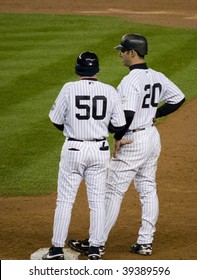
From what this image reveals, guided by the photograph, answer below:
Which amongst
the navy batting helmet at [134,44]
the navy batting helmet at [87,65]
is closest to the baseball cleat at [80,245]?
the navy batting helmet at [87,65]

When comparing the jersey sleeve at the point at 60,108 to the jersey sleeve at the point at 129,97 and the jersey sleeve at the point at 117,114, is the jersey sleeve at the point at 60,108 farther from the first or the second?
the jersey sleeve at the point at 129,97

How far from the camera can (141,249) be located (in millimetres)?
10039

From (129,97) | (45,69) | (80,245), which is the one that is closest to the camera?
(129,97)

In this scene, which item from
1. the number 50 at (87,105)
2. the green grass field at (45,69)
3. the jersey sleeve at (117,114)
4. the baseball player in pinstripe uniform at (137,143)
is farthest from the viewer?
the green grass field at (45,69)

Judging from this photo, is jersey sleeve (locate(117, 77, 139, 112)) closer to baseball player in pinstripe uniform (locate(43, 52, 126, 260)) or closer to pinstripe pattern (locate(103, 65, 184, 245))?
pinstripe pattern (locate(103, 65, 184, 245))

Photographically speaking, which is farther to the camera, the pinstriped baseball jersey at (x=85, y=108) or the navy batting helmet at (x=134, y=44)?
the navy batting helmet at (x=134, y=44)

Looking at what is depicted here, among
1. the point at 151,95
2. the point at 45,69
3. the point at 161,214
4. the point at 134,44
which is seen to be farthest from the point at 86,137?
the point at 45,69

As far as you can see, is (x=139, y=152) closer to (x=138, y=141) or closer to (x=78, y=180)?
(x=138, y=141)

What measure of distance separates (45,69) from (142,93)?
9.78 metres

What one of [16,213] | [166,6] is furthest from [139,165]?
[166,6]

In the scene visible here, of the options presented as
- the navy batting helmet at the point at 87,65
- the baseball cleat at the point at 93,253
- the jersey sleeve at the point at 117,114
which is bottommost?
the baseball cleat at the point at 93,253

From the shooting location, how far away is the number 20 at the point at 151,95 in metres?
9.87

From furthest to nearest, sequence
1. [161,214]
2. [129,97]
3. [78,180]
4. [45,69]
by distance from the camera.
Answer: [45,69] < [161,214] < [129,97] < [78,180]

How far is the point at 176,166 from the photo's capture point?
46.0ft
